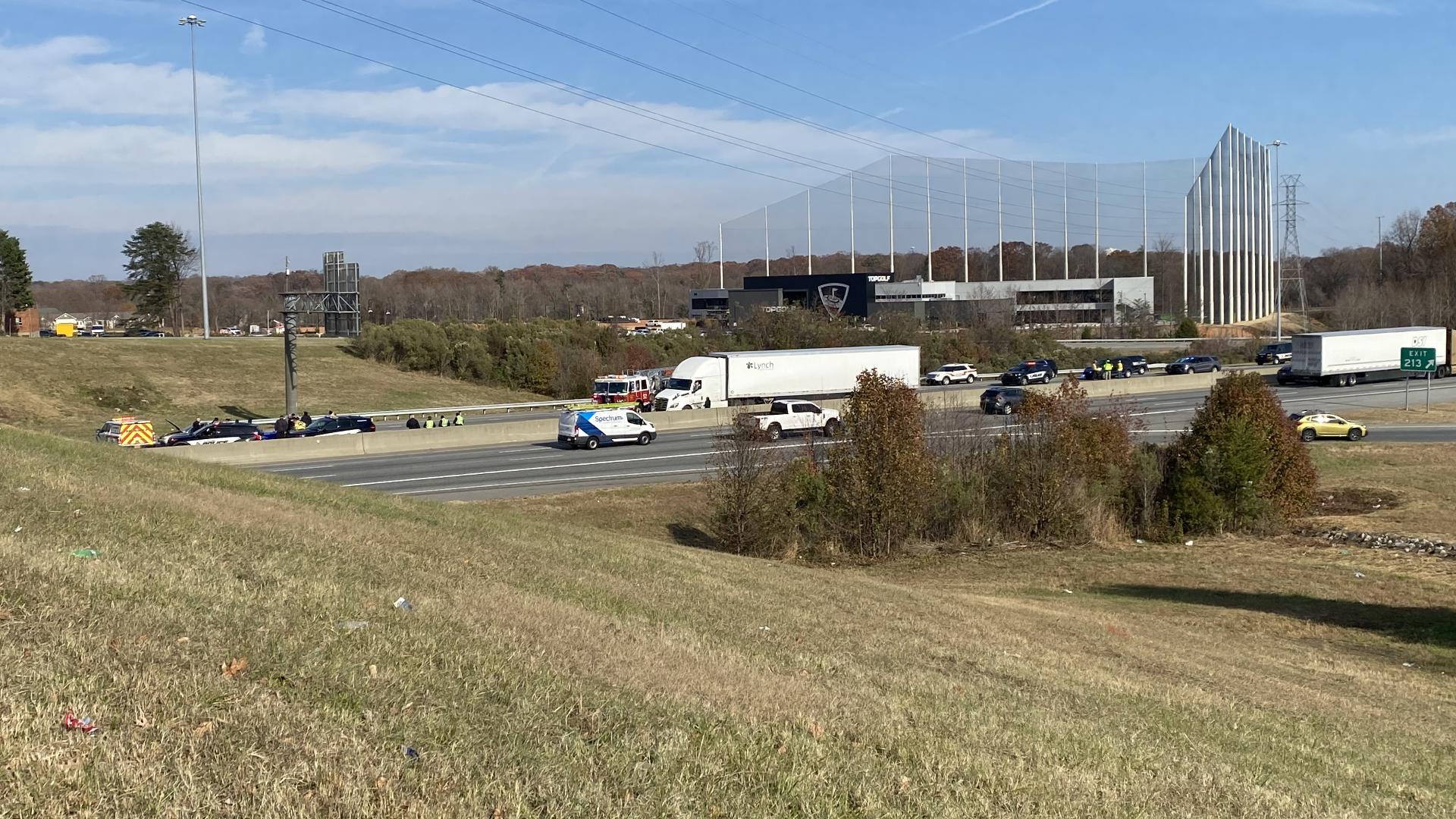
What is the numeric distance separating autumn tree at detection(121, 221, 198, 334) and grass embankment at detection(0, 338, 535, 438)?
46.5 m

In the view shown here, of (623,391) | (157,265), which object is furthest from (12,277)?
(623,391)

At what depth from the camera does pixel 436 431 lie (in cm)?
4941

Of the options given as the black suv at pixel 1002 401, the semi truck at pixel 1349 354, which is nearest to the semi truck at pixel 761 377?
the black suv at pixel 1002 401

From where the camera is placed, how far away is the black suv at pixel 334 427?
4950cm

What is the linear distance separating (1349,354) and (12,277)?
12015cm

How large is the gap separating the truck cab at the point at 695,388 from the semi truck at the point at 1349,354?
133 feet

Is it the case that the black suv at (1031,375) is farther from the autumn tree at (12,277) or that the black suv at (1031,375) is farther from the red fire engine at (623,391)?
the autumn tree at (12,277)

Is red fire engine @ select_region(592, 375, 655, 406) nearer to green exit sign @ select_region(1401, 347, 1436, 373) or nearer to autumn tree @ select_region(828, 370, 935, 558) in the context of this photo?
autumn tree @ select_region(828, 370, 935, 558)

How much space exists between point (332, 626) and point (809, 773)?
13.1 feet

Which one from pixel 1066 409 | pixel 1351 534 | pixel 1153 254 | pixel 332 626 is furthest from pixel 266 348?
pixel 1153 254

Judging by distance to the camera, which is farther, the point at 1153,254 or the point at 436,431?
the point at 1153,254

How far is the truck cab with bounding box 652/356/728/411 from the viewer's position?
198 ft

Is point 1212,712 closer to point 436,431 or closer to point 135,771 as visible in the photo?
point 135,771

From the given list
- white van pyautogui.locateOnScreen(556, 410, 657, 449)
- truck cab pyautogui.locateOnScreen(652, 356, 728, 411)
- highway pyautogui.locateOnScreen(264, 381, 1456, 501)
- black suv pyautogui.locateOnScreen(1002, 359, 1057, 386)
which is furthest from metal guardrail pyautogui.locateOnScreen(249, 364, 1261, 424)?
highway pyautogui.locateOnScreen(264, 381, 1456, 501)
